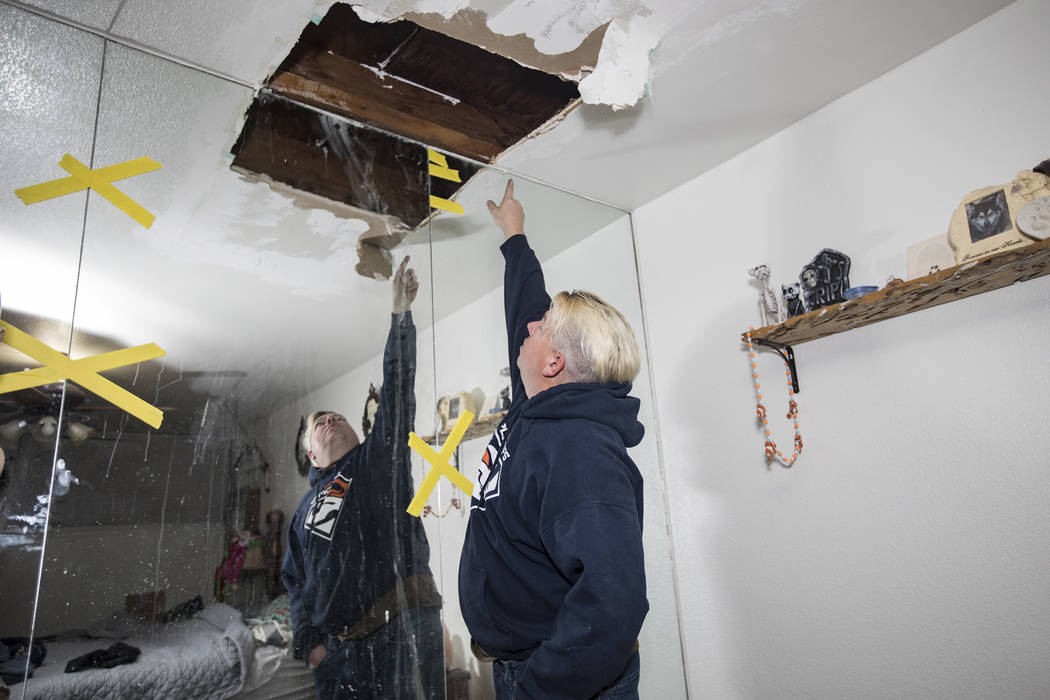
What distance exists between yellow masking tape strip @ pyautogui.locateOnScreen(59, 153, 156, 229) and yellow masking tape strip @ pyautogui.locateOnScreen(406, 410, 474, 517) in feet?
2.84

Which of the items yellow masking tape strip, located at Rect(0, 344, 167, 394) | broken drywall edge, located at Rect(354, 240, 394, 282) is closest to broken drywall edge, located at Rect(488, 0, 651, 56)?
broken drywall edge, located at Rect(354, 240, 394, 282)

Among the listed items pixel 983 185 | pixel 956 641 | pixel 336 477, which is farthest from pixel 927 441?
pixel 336 477

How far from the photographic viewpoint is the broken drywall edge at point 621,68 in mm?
1700

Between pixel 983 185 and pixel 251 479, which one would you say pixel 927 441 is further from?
pixel 251 479

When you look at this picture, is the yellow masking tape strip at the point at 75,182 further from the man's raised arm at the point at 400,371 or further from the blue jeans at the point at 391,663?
the blue jeans at the point at 391,663

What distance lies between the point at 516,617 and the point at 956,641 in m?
1.12

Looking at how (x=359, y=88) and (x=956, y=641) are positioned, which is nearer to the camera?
(x=956, y=641)

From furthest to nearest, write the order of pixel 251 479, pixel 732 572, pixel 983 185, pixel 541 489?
pixel 732 572, pixel 983 185, pixel 251 479, pixel 541 489

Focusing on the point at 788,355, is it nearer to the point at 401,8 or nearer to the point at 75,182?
the point at 401,8

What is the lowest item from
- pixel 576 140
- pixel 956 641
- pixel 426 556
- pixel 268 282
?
pixel 956 641

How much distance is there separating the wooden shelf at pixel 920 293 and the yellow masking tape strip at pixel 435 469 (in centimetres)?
97

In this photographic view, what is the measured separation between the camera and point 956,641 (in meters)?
1.53

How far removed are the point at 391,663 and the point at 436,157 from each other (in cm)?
154

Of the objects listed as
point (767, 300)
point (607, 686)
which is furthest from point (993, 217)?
point (607, 686)
